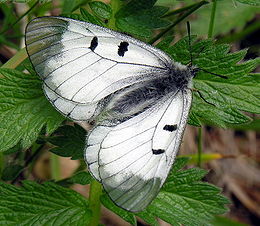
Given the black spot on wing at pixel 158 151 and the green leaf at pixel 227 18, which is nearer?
the black spot on wing at pixel 158 151

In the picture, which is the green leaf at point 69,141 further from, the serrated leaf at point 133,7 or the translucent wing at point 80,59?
the serrated leaf at point 133,7

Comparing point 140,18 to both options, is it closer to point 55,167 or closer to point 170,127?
point 170,127

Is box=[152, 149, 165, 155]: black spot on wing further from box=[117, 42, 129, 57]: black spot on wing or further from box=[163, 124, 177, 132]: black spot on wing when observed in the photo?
box=[117, 42, 129, 57]: black spot on wing

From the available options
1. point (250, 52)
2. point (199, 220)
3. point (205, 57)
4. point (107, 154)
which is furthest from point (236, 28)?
point (107, 154)

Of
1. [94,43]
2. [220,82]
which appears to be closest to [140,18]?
[94,43]

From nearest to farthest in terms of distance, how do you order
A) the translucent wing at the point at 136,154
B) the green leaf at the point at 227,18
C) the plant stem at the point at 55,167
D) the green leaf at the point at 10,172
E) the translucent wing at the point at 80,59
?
the translucent wing at the point at 136,154
the translucent wing at the point at 80,59
the green leaf at the point at 10,172
the plant stem at the point at 55,167
the green leaf at the point at 227,18

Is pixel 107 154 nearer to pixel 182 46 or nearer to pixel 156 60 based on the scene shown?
pixel 156 60

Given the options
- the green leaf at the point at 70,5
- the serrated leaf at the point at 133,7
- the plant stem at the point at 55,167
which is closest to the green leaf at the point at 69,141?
the serrated leaf at the point at 133,7

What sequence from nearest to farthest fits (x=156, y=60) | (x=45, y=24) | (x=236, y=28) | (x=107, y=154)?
1. (x=107, y=154)
2. (x=45, y=24)
3. (x=156, y=60)
4. (x=236, y=28)
